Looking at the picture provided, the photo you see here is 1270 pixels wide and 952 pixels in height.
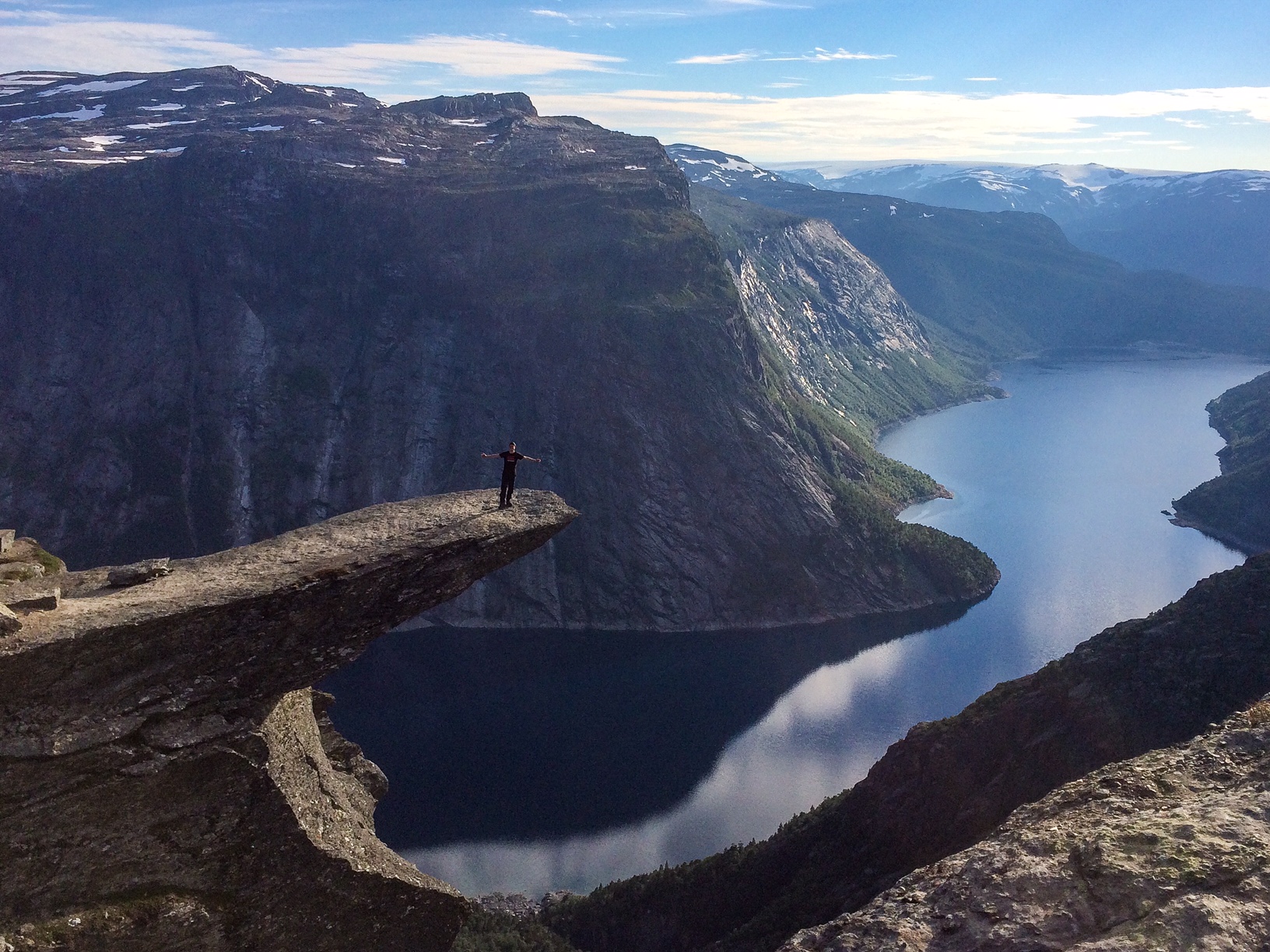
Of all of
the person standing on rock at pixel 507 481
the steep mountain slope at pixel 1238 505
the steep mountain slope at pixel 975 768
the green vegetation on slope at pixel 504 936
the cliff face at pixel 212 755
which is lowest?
the green vegetation on slope at pixel 504 936

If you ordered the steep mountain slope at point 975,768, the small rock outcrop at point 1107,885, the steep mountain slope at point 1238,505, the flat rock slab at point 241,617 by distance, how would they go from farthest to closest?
the steep mountain slope at point 1238,505
the steep mountain slope at point 975,768
the flat rock slab at point 241,617
the small rock outcrop at point 1107,885

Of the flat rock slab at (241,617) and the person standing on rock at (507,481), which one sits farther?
the person standing on rock at (507,481)

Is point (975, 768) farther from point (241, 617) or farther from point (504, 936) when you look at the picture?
point (241, 617)

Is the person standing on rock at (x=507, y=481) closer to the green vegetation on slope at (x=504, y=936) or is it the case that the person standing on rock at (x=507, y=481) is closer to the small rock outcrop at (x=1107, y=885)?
the small rock outcrop at (x=1107, y=885)

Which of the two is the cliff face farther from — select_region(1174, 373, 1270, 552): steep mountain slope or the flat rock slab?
select_region(1174, 373, 1270, 552): steep mountain slope

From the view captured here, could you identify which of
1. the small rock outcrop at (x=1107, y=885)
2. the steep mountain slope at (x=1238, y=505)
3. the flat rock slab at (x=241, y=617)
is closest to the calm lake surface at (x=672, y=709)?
the steep mountain slope at (x=1238, y=505)

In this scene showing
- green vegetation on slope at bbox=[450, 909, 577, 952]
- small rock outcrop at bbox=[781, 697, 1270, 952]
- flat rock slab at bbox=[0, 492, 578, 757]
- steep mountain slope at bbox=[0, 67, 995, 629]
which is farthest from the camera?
steep mountain slope at bbox=[0, 67, 995, 629]

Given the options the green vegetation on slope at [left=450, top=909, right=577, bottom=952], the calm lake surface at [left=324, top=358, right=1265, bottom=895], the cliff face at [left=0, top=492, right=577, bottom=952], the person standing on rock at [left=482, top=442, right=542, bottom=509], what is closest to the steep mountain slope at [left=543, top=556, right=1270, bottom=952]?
the green vegetation on slope at [left=450, top=909, right=577, bottom=952]
